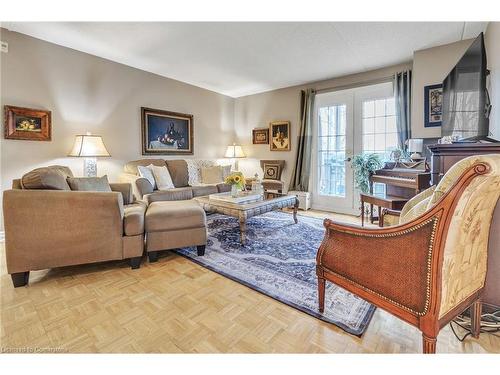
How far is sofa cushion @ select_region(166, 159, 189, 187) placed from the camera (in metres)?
4.48

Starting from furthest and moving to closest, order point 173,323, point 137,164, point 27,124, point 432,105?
point 137,164, point 432,105, point 27,124, point 173,323

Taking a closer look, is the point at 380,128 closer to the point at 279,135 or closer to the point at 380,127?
the point at 380,127

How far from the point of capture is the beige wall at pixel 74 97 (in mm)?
3086

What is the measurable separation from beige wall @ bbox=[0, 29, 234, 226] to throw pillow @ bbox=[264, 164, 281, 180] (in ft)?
6.70

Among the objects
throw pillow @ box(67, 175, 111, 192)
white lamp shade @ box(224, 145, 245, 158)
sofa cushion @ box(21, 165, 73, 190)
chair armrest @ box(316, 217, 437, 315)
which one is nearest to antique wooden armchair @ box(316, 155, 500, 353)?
chair armrest @ box(316, 217, 437, 315)

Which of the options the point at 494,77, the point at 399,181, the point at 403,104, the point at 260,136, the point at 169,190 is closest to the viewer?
the point at 494,77

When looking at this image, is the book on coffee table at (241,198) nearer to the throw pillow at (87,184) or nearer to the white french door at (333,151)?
the throw pillow at (87,184)

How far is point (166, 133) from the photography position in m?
4.71

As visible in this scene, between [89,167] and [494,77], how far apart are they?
4664 millimetres

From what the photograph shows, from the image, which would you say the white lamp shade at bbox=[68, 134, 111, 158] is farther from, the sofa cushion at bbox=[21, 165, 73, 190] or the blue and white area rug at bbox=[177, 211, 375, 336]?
the blue and white area rug at bbox=[177, 211, 375, 336]

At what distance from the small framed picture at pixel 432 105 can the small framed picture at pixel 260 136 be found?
2893 mm

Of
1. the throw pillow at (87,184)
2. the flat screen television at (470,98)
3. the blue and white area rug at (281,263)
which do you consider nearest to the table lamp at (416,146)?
the flat screen television at (470,98)

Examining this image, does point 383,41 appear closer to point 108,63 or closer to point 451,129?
point 451,129

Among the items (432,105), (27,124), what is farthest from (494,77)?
(27,124)
